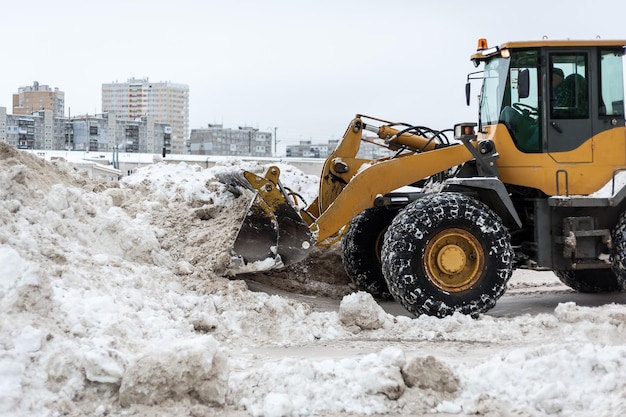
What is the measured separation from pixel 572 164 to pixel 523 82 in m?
1.12

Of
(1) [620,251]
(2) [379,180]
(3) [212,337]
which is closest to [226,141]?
(2) [379,180]

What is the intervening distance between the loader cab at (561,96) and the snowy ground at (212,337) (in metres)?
1.92

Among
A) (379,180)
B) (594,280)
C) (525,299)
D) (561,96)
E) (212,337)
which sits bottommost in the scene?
(525,299)

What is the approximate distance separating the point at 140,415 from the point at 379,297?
4854 mm

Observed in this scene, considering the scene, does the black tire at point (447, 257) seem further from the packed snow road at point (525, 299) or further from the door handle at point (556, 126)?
the door handle at point (556, 126)

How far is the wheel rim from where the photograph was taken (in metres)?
7.46

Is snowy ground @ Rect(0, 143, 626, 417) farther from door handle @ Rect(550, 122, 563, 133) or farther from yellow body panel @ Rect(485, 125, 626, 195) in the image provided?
door handle @ Rect(550, 122, 563, 133)

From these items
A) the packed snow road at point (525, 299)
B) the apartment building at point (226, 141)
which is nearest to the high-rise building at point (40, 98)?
the apartment building at point (226, 141)

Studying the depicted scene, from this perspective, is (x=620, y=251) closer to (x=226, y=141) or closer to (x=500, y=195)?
(x=500, y=195)

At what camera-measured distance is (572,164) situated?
8.05 meters

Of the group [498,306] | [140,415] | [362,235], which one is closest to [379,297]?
[362,235]

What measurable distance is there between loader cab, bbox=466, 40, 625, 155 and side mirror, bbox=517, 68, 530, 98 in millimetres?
282

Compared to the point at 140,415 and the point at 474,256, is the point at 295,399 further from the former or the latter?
the point at 474,256

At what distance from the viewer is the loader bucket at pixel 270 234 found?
25.1 ft
